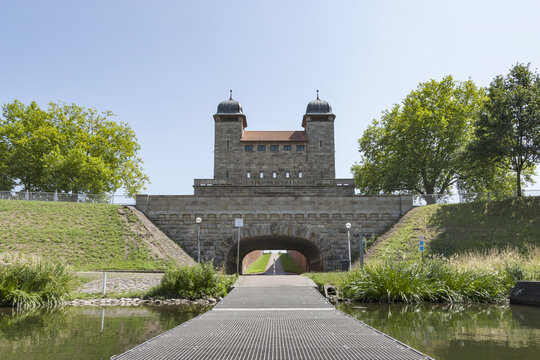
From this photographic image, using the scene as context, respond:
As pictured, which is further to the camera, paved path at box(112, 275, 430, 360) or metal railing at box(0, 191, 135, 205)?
metal railing at box(0, 191, 135, 205)

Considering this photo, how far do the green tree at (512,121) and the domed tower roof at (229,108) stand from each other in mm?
26539

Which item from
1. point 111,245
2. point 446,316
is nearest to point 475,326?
point 446,316

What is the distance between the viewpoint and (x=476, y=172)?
109 feet

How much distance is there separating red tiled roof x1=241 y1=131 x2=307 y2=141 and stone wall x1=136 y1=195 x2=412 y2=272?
19574mm

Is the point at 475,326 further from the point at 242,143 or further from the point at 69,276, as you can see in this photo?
the point at 242,143

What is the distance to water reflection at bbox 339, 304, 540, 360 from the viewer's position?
19.7 ft

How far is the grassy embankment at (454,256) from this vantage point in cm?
1248

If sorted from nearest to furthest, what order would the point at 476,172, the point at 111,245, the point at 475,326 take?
the point at 475,326 < the point at 111,245 < the point at 476,172

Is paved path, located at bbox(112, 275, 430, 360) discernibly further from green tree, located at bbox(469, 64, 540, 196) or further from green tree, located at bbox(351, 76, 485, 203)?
green tree, located at bbox(351, 76, 485, 203)

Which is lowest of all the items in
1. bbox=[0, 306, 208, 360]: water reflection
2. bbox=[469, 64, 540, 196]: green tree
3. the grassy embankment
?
bbox=[0, 306, 208, 360]: water reflection

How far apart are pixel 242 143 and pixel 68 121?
18.0 metres

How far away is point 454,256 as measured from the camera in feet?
69.9

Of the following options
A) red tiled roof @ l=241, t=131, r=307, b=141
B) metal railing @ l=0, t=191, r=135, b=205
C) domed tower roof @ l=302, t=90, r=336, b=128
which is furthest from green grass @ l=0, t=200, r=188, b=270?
domed tower roof @ l=302, t=90, r=336, b=128

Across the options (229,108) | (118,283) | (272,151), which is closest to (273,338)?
(118,283)
